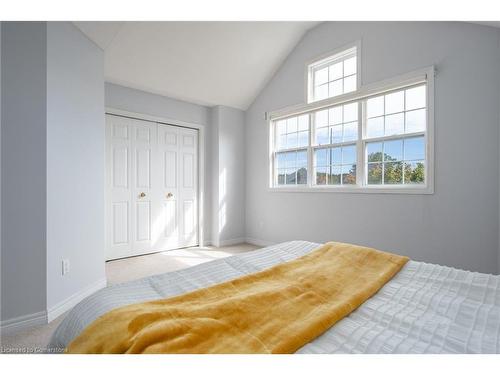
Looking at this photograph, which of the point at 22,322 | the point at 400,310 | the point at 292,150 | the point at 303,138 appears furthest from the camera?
the point at 292,150

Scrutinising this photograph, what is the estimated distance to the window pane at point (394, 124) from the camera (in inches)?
118

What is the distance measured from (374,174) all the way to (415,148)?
20.2 inches

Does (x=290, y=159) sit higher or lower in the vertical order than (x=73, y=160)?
higher

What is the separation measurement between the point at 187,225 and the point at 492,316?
3.87 metres

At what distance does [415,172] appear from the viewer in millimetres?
2881

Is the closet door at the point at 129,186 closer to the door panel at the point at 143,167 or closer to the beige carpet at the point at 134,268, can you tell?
the door panel at the point at 143,167

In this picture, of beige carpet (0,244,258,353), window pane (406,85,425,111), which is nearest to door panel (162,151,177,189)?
beige carpet (0,244,258,353)

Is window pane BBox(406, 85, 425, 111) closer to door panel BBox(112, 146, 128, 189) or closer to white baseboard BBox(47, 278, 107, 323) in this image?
door panel BBox(112, 146, 128, 189)

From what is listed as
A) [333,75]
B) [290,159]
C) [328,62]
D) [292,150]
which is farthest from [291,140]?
[328,62]

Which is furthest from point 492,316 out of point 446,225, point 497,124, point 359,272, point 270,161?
point 270,161

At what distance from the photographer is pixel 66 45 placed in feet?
7.29

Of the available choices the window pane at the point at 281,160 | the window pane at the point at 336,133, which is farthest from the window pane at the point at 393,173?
the window pane at the point at 281,160

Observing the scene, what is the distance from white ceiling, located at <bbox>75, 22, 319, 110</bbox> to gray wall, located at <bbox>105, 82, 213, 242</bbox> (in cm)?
12

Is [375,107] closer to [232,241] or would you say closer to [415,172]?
[415,172]
